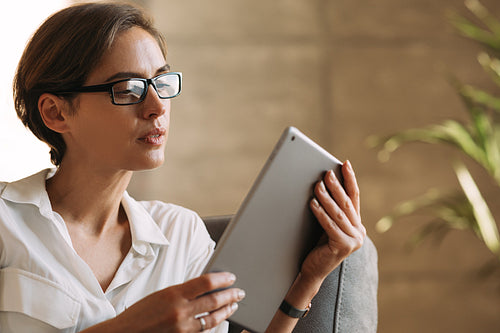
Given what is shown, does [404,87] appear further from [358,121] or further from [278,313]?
[278,313]

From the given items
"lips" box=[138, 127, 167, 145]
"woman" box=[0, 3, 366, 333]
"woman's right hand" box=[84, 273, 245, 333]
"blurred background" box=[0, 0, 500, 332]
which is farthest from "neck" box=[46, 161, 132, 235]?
"blurred background" box=[0, 0, 500, 332]

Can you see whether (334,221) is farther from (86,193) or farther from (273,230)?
(86,193)

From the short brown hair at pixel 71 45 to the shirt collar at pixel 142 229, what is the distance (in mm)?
318

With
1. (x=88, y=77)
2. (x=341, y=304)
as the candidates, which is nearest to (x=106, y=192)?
(x=88, y=77)

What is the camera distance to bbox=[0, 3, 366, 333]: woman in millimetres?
1114

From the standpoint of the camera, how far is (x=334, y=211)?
1104 mm

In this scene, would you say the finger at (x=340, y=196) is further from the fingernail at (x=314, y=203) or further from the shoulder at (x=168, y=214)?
the shoulder at (x=168, y=214)

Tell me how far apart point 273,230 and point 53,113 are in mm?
567

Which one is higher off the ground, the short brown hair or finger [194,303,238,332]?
the short brown hair

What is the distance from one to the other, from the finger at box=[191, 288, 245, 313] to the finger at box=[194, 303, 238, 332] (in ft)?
0.03

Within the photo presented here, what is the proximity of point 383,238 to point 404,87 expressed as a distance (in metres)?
0.78

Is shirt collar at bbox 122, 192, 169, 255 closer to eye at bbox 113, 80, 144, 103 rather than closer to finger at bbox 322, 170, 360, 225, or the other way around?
eye at bbox 113, 80, 144, 103

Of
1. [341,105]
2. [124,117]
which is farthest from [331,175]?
[341,105]

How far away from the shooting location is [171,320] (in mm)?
910
